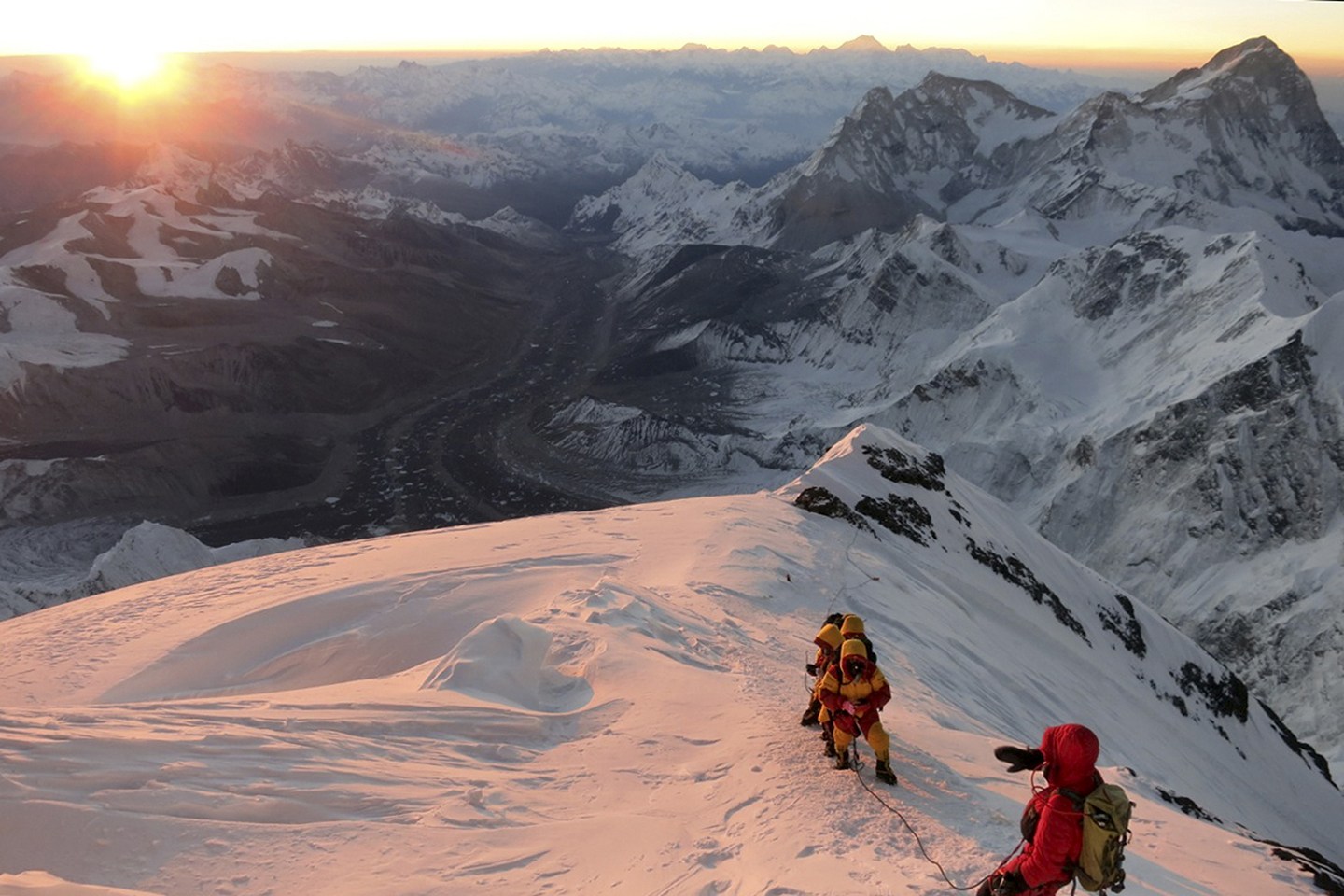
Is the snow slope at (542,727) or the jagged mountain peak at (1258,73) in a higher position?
the jagged mountain peak at (1258,73)

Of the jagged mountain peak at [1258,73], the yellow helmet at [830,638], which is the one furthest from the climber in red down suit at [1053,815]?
the jagged mountain peak at [1258,73]

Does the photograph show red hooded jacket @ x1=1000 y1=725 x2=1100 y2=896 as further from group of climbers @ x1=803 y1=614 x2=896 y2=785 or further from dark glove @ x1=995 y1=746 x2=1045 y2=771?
group of climbers @ x1=803 y1=614 x2=896 y2=785

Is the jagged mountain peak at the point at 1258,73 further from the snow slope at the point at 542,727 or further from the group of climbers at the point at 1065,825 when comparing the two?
the group of climbers at the point at 1065,825

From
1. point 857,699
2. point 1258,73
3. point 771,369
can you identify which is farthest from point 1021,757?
point 1258,73

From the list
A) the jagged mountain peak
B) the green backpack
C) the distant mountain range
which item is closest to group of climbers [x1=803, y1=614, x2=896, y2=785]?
the green backpack

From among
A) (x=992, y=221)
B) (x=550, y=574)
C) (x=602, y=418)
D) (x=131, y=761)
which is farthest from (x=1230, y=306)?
(x=992, y=221)

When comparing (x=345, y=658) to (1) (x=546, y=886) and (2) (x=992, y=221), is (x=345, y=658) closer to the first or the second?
(1) (x=546, y=886)
